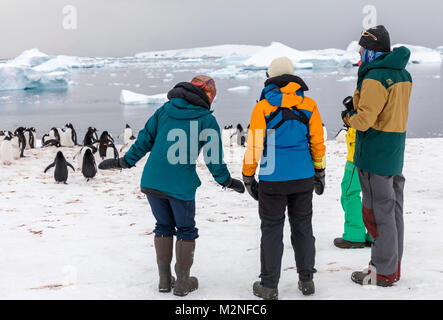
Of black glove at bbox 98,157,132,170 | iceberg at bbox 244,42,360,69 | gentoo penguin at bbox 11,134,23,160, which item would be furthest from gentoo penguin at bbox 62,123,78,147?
iceberg at bbox 244,42,360,69

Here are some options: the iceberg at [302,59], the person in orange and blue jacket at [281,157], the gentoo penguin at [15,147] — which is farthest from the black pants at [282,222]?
the iceberg at [302,59]

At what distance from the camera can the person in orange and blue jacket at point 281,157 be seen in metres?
2.86

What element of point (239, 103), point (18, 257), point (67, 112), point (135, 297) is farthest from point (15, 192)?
point (239, 103)

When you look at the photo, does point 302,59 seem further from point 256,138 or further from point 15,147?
point 256,138

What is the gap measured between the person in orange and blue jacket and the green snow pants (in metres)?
1.03

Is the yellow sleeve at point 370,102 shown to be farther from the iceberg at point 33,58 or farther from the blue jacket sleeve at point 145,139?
the iceberg at point 33,58

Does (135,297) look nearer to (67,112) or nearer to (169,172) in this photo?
(169,172)

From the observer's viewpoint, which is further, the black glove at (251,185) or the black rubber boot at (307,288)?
the black rubber boot at (307,288)

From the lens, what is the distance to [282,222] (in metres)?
2.97

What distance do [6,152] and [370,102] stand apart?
29.9ft

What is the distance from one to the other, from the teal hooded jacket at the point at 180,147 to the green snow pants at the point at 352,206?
4.78 feet

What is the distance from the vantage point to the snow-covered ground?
321cm

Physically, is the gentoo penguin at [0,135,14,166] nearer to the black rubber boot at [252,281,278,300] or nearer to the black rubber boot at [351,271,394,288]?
the black rubber boot at [252,281,278,300]
